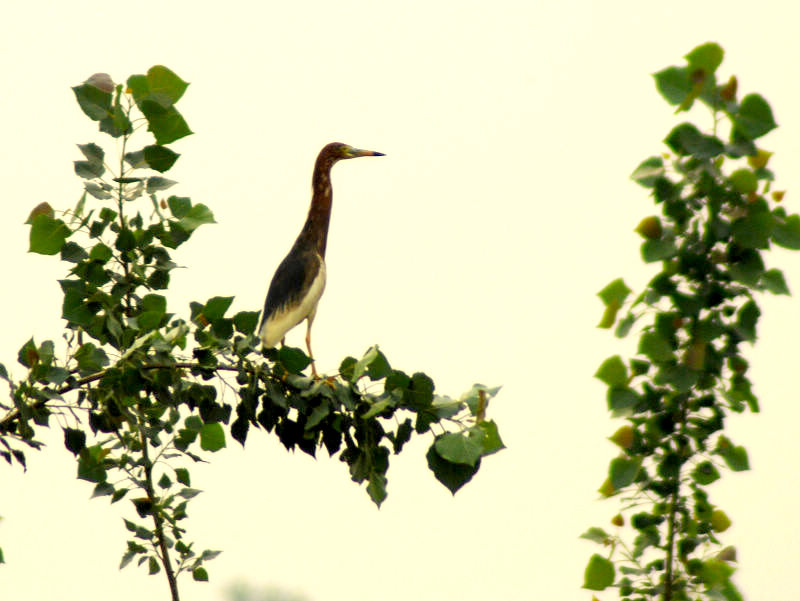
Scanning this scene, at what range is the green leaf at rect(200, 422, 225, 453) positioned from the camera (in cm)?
258

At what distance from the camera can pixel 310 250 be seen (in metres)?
3.30

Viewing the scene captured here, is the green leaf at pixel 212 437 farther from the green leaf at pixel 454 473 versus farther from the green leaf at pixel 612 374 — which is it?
the green leaf at pixel 612 374

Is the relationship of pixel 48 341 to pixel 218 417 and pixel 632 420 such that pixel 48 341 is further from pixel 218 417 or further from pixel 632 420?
pixel 632 420

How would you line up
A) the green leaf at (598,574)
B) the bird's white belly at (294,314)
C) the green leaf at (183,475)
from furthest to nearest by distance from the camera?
the bird's white belly at (294,314) → the green leaf at (183,475) → the green leaf at (598,574)

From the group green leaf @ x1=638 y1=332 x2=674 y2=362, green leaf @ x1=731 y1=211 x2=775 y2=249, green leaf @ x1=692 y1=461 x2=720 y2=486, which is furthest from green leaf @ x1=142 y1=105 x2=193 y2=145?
green leaf @ x1=692 y1=461 x2=720 y2=486

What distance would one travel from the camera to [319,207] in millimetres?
3303

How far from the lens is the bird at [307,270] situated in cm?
323

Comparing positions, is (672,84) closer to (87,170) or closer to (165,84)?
(165,84)

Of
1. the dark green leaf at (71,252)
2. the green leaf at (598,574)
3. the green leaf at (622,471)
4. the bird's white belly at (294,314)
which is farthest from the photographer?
the bird's white belly at (294,314)

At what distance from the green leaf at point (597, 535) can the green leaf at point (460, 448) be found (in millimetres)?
337

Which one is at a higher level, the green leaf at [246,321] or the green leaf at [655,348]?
the green leaf at [246,321]

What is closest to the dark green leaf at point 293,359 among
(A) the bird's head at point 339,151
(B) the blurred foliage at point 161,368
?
(B) the blurred foliage at point 161,368

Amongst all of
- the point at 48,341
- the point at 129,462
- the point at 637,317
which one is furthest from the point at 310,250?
the point at 637,317

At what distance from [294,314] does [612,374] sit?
52.7 inches
